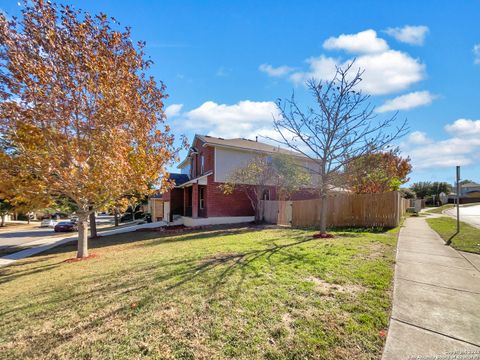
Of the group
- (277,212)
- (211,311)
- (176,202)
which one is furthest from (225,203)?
(211,311)

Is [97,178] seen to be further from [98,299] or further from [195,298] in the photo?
[195,298]

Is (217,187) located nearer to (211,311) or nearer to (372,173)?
(372,173)

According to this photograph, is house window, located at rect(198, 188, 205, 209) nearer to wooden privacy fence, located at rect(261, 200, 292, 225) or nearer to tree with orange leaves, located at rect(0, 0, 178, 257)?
wooden privacy fence, located at rect(261, 200, 292, 225)

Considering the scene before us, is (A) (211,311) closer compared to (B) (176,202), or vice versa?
(A) (211,311)

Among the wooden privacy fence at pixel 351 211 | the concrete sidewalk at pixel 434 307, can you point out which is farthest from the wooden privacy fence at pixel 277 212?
the concrete sidewalk at pixel 434 307

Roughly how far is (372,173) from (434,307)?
40.9 ft

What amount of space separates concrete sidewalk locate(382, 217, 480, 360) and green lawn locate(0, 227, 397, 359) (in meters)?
0.20

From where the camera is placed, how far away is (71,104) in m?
8.80

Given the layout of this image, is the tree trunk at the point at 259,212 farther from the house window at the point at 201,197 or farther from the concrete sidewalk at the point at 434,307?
the concrete sidewalk at the point at 434,307

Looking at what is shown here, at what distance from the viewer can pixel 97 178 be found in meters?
8.91

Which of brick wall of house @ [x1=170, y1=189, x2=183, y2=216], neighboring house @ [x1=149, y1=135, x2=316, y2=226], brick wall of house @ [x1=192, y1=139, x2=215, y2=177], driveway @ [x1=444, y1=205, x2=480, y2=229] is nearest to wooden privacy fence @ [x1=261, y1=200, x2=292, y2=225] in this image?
neighboring house @ [x1=149, y1=135, x2=316, y2=226]

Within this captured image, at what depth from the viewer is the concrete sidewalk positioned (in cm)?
291

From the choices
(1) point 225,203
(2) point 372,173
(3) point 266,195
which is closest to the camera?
(2) point 372,173

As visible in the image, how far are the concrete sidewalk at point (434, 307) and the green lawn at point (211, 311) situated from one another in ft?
0.65
